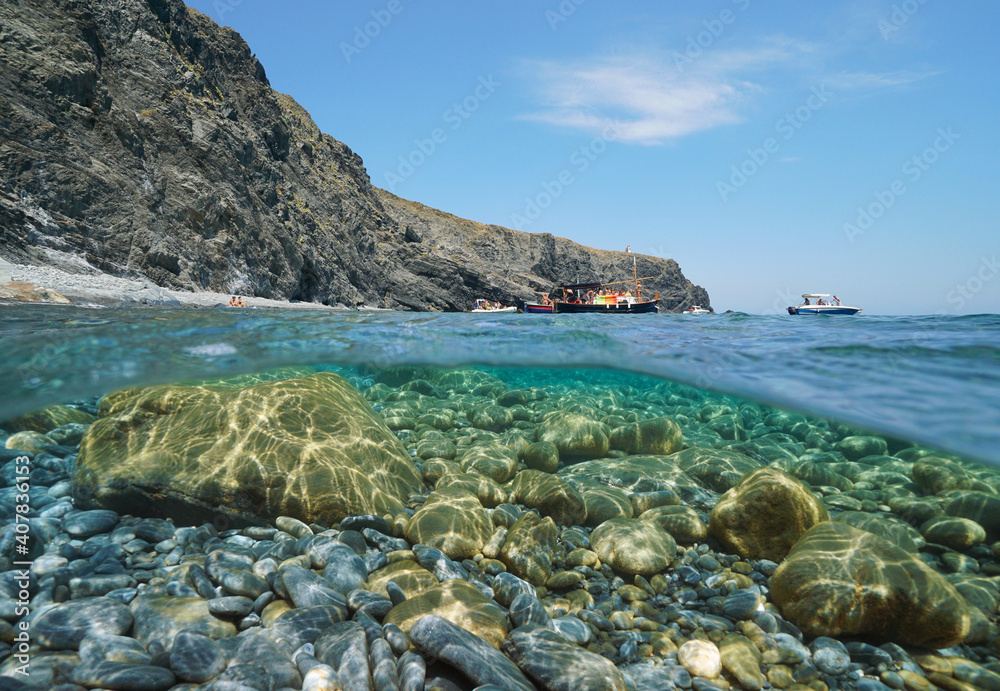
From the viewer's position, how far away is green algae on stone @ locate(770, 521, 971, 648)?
3627mm

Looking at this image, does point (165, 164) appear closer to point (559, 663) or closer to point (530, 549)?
point (530, 549)

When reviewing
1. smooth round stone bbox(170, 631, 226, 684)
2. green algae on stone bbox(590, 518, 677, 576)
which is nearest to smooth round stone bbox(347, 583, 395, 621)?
smooth round stone bbox(170, 631, 226, 684)

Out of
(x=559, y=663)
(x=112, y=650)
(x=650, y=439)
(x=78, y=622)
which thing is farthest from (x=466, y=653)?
(x=650, y=439)

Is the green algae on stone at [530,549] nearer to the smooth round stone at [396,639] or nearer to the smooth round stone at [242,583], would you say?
the smooth round stone at [396,639]

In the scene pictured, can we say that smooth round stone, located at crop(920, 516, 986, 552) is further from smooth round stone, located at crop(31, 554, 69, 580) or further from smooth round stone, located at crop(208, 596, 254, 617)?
smooth round stone, located at crop(31, 554, 69, 580)

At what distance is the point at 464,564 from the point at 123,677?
8.31ft

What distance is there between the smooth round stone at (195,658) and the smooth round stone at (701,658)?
10.1 feet

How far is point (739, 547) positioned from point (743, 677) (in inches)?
65.2

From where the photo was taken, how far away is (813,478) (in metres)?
6.36

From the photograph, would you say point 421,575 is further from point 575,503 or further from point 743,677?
point 743,677

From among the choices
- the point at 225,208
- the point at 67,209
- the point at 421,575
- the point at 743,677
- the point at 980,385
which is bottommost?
the point at 743,677

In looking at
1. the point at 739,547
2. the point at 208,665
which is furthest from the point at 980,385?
the point at 208,665

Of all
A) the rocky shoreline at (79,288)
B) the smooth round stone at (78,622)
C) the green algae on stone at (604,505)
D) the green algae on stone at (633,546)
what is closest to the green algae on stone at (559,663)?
the green algae on stone at (633,546)

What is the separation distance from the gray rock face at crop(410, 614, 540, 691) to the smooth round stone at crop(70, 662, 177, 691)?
4.45ft
